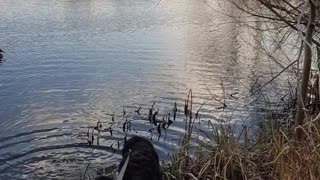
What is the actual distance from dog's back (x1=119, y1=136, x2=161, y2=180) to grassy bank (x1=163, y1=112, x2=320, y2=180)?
1.69 ft

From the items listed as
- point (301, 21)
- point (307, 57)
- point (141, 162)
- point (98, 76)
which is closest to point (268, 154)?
point (307, 57)

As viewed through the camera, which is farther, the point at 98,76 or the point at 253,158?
the point at 98,76

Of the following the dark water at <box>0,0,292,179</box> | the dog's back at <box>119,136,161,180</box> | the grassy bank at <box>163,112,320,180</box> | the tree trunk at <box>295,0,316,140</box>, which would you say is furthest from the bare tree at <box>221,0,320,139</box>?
the dark water at <box>0,0,292,179</box>

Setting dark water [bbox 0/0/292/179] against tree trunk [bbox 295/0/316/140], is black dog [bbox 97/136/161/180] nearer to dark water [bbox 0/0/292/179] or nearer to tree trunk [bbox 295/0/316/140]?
dark water [bbox 0/0/292/179]

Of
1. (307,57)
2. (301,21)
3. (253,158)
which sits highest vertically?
(301,21)

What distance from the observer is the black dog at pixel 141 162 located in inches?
219

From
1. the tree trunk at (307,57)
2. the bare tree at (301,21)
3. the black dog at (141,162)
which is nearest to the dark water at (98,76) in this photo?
the black dog at (141,162)

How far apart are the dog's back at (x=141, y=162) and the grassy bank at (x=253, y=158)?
51 cm

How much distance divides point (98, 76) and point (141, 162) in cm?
855

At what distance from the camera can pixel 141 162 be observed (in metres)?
5.83

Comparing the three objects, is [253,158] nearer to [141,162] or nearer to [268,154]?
[268,154]

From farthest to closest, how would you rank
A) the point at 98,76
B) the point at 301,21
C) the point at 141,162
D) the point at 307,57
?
the point at 98,76 → the point at 301,21 → the point at 307,57 → the point at 141,162

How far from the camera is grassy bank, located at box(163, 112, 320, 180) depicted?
5008mm

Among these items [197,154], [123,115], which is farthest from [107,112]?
[197,154]
